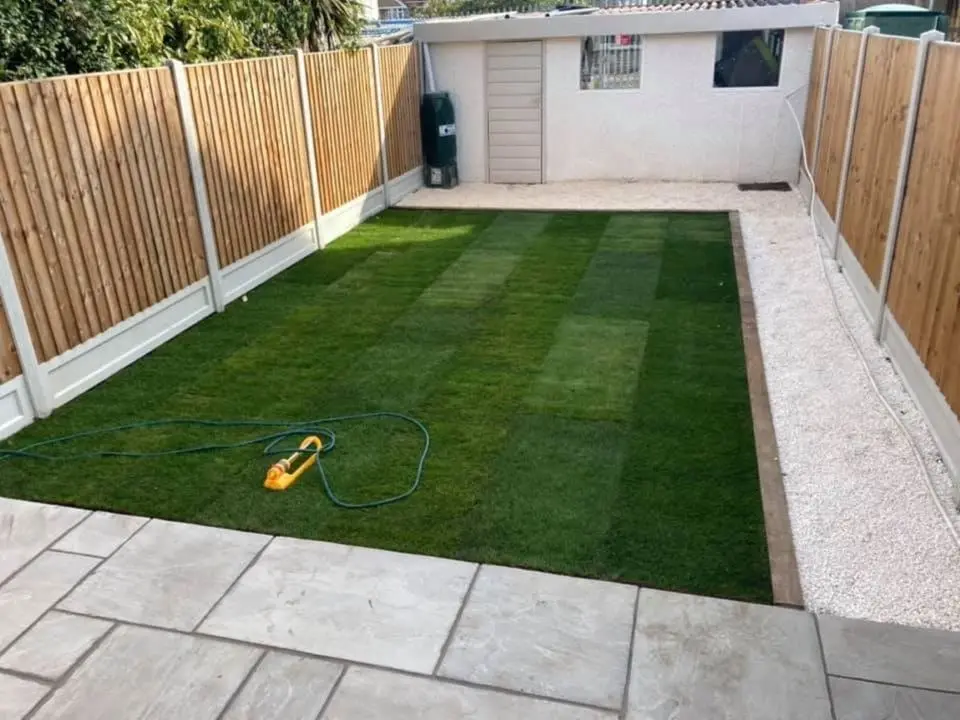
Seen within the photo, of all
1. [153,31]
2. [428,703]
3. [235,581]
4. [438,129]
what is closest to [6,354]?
[235,581]

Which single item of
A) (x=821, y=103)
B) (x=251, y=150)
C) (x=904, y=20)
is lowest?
(x=821, y=103)

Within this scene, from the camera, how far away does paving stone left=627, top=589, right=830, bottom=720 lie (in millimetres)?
2607

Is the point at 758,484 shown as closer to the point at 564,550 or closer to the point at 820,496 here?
the point at 820,496

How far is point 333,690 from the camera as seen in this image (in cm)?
275

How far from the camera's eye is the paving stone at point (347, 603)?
2.95 meters

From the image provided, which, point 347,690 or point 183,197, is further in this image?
point 183,197

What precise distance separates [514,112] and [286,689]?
10014 millimetres

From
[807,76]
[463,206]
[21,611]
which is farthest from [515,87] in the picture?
[21,611]

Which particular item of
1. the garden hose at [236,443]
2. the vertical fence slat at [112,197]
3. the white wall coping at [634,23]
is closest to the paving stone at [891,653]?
the garden hose at [236,443]

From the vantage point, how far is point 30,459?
4.30 m

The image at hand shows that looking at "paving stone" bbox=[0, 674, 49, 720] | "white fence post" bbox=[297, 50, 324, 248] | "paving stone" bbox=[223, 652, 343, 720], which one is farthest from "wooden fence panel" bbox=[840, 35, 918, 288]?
"paving stone" bbox=[0, 674, 49, 720]

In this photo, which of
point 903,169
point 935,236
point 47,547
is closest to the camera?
point 47,547

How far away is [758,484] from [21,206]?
4.32 meters

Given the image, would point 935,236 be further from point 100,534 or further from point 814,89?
point 814,89
